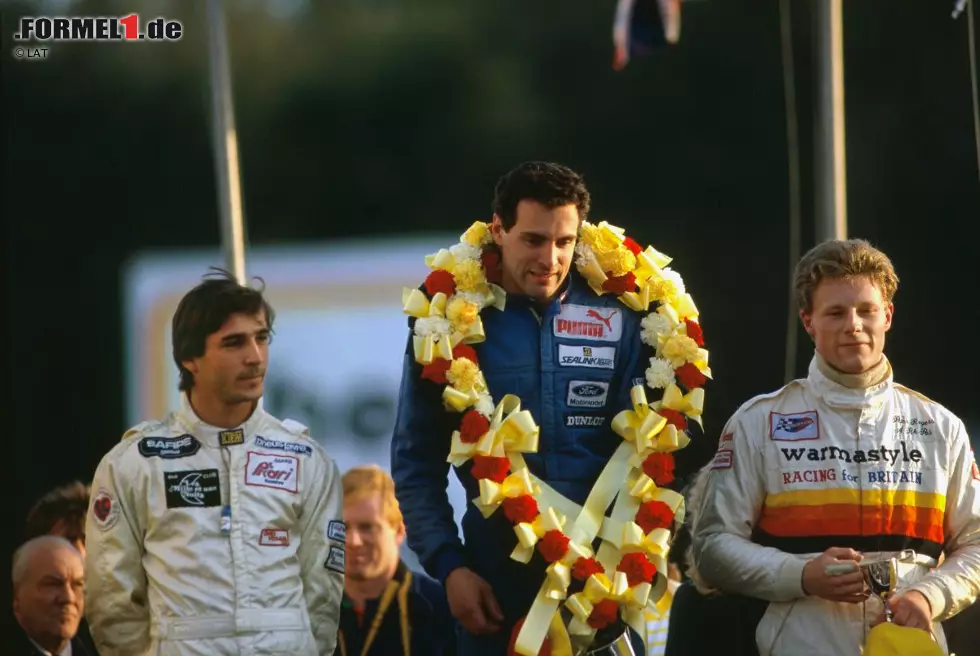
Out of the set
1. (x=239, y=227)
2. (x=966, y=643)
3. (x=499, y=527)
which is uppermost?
(x=239, y=227)

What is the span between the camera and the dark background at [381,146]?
6.00m

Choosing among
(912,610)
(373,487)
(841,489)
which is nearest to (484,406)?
(841,489)

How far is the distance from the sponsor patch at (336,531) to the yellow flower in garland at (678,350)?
3.62 feet

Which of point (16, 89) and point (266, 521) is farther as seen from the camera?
point (16, 89)

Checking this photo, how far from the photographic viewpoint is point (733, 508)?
14.5 feet

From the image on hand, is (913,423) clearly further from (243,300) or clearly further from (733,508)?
(243,300)

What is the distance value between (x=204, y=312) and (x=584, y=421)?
1186 millimetres

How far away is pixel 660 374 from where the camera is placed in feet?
15.0

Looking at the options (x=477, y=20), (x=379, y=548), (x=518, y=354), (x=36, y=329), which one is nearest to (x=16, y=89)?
(x=36, y=329)

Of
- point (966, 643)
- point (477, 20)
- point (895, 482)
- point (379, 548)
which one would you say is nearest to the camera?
point (895, 482)

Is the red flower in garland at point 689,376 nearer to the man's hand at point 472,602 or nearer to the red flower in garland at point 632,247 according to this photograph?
the red flower in garland at point 632,247

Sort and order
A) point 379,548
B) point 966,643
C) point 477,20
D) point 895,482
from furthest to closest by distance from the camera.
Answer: point 477,20
point 379,548
point 966,643
point 895,482

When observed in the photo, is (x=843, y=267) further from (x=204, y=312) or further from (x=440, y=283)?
(x=204, y=312)

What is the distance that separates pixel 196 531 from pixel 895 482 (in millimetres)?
2001
